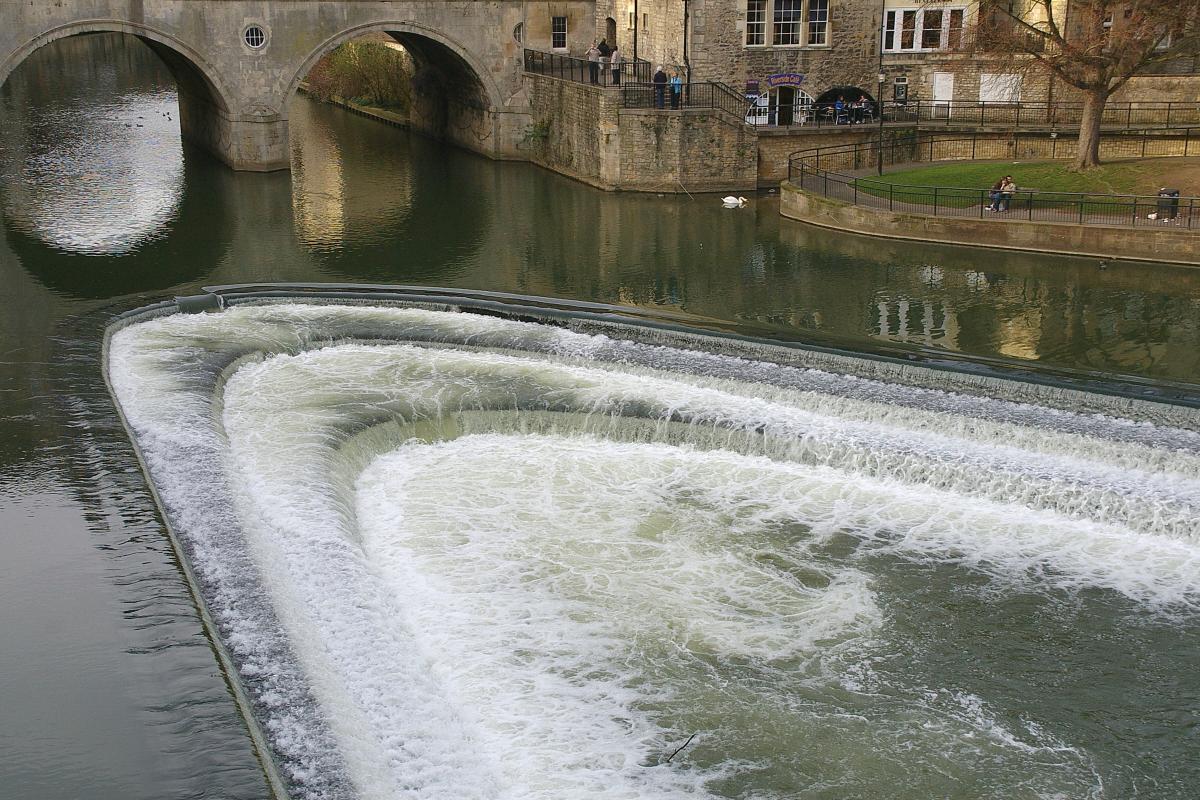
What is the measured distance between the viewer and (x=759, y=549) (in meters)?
15.7

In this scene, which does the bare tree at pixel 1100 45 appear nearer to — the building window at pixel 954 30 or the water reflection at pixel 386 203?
the building window at pixel 954 30

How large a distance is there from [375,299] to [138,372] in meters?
5.66

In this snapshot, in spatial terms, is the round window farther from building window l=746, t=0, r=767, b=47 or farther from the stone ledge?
the stone ledge

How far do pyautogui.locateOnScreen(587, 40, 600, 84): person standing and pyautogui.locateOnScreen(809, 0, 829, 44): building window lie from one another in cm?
669

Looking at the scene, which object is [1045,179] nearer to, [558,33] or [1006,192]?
[1006,192]

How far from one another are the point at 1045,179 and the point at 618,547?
2158 centimetres

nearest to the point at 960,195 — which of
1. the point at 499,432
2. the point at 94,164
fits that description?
the point at 499,432

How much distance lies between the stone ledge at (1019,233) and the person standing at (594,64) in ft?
35.3

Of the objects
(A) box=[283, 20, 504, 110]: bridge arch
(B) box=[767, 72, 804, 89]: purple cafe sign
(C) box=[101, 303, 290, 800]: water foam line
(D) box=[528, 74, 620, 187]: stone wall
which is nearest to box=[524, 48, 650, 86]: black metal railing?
(D) box=[528, 74, 620, 187]: stone wall

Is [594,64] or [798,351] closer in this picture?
[798,351]

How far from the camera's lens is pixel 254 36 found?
39594mm

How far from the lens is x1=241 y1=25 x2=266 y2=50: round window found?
3944 centimetres

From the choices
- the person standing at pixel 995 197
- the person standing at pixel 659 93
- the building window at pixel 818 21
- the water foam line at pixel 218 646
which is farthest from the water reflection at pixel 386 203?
the person standing at pixel 995 197

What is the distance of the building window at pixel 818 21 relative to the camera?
40.3m
